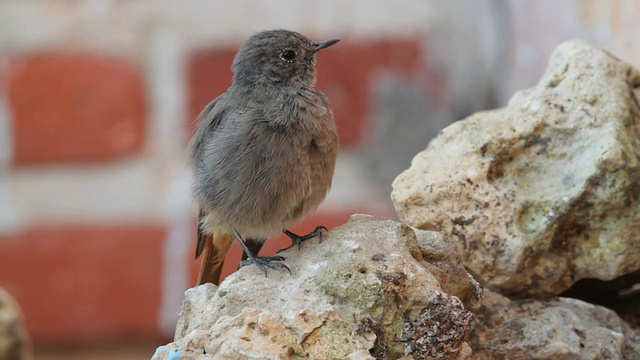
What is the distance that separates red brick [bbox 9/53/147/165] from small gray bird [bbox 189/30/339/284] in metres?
1.21

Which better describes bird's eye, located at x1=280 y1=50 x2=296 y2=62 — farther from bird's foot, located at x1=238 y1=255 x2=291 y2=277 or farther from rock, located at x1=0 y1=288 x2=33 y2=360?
rock, located at x1=0 y1=288 x2=33 y2=360

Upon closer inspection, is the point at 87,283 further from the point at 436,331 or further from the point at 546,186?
the point at 436,331

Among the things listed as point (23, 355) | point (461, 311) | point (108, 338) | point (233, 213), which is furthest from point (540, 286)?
point (108, 338)

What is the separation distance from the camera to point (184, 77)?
168 inches

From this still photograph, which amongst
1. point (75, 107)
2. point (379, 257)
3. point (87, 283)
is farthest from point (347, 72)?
point (379, 257)

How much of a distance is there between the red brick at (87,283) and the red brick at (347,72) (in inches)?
22.8

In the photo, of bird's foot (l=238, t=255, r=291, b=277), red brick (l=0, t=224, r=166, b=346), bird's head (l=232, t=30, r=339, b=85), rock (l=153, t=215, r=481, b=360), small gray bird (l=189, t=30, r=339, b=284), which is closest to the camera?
rock (l=153, t=215, r=481, b=360)

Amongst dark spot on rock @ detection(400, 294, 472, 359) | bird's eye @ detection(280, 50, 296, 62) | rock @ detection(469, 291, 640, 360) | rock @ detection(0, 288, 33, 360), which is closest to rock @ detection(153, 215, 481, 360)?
dark spot on rock @ detection(400, 294, 472, 359)

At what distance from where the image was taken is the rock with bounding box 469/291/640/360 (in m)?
2.29

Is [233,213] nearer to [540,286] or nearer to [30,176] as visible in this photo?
[540,286]

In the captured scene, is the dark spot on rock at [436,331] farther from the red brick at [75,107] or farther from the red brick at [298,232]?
the red brick at [75,107]

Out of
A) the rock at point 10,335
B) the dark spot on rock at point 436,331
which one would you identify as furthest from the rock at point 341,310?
the rock at point 10,335

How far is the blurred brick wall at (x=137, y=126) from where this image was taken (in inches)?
167

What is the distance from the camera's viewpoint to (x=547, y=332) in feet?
7.61
